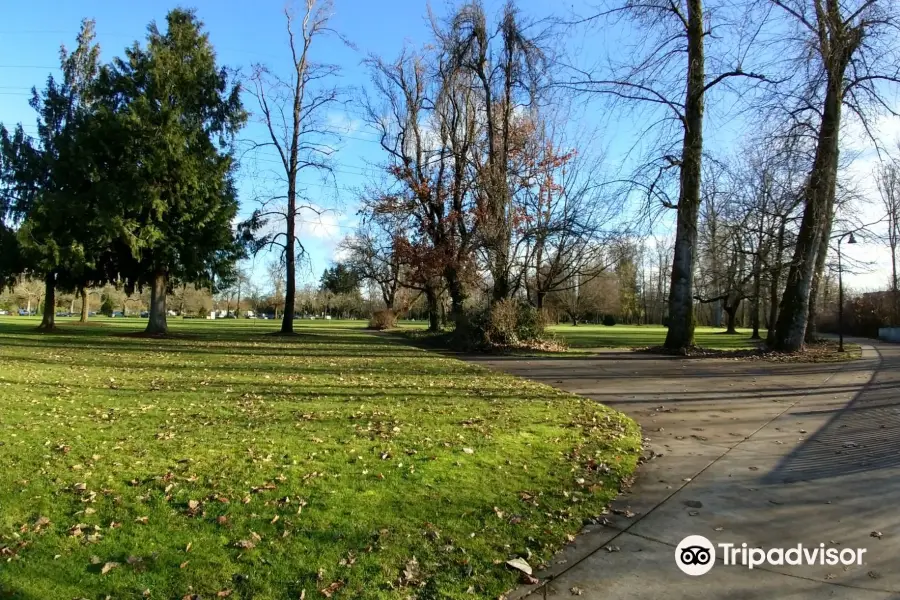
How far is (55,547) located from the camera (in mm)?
3680

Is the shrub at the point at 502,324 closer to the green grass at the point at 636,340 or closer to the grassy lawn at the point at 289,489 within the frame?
the green grass at the point at 636,340

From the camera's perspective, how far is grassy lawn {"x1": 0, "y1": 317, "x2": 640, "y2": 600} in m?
3.44

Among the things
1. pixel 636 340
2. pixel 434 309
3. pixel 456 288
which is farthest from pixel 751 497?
pixel 434 309

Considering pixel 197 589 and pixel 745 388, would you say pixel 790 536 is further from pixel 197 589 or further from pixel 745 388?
pixel 745 388

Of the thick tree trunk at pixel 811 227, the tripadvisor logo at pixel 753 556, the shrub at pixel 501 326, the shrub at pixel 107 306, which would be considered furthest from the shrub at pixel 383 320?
the shrub at pixel 107 306

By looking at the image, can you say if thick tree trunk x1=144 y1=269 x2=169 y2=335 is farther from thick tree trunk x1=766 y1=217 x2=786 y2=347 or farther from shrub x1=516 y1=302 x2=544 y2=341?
thick tree trunk x1=766 y1=217 x2=786 y2=347

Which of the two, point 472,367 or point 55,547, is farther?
point 472,367

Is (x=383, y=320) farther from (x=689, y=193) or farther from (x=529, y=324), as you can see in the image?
(x=689, y=193)

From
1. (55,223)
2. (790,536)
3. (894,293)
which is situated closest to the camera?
(790,536)

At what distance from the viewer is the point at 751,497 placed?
4.91m

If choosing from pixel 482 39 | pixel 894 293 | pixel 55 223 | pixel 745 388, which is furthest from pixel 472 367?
pixel 894 293

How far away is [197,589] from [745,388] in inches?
431

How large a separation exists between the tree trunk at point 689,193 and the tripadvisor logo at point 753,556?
15.9 m

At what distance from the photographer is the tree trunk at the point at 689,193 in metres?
18.1
